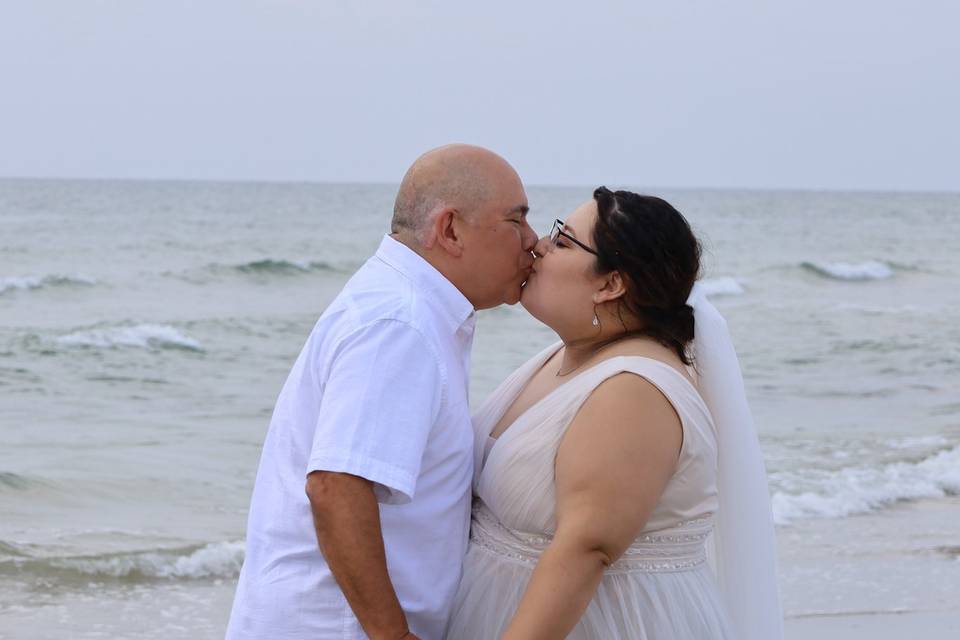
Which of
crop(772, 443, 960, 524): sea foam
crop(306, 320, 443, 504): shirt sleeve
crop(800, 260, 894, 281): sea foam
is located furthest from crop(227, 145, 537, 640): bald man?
crop(800, 260, 894, 281): sea foam

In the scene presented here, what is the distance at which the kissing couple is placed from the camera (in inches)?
94.9

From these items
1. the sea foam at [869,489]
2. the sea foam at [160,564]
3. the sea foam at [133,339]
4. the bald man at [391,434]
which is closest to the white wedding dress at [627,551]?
the bald man at [391,434]

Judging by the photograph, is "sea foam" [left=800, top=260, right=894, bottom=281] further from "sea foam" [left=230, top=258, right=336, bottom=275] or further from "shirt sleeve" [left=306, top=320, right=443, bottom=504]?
"shirt sleeve" [left=306, top=320, right=443, bottom=504]

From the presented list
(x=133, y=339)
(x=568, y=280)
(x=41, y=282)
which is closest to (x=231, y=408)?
(x=133, y=339)

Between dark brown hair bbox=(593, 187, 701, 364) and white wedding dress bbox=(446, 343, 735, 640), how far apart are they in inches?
7.0

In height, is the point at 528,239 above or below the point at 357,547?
above

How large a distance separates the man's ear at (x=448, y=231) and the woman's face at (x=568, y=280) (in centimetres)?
25

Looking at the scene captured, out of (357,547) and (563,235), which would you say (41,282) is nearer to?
(563,235)

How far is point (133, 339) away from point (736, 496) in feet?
50.0

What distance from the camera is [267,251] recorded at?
31031 millimetres

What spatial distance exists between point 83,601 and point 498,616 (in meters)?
4.59

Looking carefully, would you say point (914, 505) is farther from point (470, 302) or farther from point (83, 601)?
point (470, 302)

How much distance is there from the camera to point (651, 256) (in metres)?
2.69

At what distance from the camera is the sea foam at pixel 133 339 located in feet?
55.1
